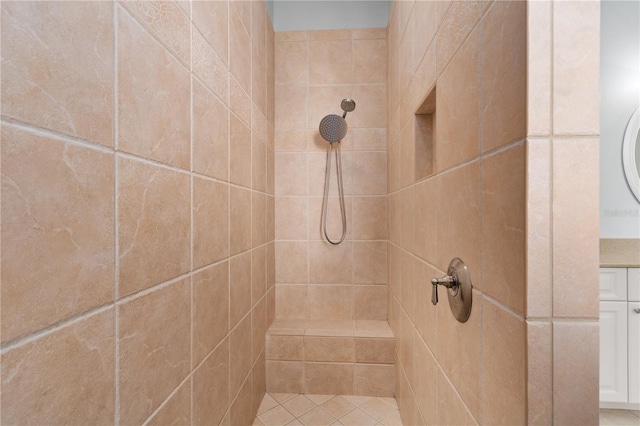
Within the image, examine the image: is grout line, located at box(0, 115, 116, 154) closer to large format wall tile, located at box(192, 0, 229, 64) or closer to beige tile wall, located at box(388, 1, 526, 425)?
large format wall tile, located at box(192, 0, 229, 64)

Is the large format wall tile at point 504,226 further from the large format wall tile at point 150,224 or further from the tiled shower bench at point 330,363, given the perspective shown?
the tiled shower bench at point 330,363

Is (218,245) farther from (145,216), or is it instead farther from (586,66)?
(586,66)

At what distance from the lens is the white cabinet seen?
122cm

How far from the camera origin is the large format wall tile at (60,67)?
1.11ft

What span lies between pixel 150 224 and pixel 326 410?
4.52 ft

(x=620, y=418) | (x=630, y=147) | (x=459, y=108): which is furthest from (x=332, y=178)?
(x=620, y=418)

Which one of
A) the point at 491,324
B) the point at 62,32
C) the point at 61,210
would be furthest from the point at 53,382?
the point at 491,324

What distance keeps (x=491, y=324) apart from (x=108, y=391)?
705mm

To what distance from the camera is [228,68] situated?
1.03 meters

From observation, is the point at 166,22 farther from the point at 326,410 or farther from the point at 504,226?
the point at 326,410

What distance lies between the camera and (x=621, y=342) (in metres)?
1.26

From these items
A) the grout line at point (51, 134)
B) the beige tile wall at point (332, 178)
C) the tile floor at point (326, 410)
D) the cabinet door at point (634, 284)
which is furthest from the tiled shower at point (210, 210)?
the cabinet door at point (634, 284)

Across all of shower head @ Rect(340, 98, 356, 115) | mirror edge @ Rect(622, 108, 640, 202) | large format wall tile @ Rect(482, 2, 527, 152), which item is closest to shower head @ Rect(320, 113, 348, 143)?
shower head @ Rect(340, 98, 356, 115)

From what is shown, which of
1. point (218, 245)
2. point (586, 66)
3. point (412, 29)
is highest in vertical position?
point (412, 29)
